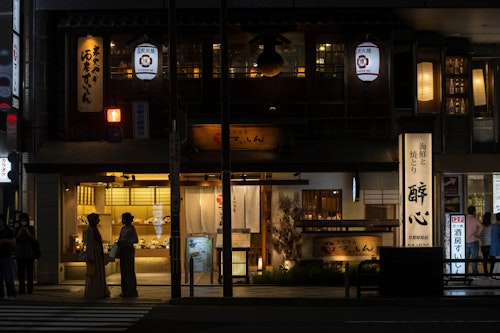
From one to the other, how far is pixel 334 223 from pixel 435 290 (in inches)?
180

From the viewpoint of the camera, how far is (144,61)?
2423 centimetres

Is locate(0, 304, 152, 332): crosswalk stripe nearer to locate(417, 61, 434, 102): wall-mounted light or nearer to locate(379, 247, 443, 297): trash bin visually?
locate(379, 247, 443, 297): trash bin

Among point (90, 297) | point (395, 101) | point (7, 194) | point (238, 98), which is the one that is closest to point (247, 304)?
point (90, 297)

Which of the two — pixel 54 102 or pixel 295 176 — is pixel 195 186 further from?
pixel 54 102

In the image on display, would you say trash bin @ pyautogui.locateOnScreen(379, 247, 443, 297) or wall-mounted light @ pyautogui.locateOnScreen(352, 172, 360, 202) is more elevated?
wall-mounted light @ pyautogui.locateOnScreen(352, 172, 360, 202)

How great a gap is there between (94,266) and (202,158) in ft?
17.7

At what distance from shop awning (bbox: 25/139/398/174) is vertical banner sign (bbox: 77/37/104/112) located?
158cm

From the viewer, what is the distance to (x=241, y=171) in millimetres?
24016

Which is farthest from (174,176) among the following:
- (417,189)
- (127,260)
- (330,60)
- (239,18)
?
(330,60)

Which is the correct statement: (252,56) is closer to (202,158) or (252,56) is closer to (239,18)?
(239,18)

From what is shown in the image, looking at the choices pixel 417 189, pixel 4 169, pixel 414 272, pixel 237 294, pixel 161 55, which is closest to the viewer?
pixel 414 272

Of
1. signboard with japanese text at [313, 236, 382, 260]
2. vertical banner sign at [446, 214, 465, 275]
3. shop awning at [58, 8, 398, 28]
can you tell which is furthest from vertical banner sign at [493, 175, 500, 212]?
shop awning at [58, 8, 398, 28]

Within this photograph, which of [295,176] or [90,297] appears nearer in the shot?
[90,297]

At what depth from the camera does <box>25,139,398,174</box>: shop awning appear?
24.0 meters
